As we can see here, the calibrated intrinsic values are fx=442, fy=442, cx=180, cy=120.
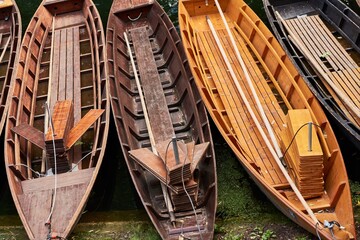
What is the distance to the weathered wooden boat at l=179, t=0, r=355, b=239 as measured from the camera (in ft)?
26.5

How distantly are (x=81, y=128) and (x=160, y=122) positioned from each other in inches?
75.8

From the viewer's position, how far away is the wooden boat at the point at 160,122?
833cm

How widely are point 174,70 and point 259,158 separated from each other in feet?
12.5

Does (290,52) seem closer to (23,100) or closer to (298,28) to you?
(298,28)

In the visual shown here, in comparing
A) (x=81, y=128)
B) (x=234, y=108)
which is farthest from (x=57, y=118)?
(x=234, y=108)

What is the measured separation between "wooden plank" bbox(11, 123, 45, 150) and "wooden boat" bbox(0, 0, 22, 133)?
1.05 metres

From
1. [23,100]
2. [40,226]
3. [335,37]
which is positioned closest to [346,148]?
[335,37]

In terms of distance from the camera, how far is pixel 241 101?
10953 millimetres

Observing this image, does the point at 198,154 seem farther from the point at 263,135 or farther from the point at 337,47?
the point at 337,47

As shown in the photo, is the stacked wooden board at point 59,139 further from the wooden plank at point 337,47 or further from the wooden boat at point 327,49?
the wooden plank at point 337,47

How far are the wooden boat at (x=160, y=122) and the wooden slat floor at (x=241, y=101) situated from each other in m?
0.83

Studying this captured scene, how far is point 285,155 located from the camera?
8.98 metres

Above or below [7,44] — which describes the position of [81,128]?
below

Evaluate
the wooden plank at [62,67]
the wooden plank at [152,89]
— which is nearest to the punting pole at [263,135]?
the wooden plank at [152,89]
